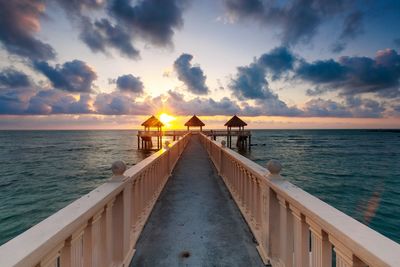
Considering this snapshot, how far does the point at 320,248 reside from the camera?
174 cm

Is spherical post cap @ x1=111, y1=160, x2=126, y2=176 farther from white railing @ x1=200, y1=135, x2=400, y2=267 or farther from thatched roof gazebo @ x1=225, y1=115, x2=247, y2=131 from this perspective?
thatched roof gazebo @ x1=225, y1=115, x2=247, y2=131

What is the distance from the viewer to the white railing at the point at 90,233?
1226 millimetres

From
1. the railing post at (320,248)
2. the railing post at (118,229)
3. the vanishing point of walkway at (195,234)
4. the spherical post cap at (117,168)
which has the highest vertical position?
the spherical post cap at (117,168)

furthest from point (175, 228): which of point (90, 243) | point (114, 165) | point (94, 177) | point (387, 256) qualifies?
point (94, 177)

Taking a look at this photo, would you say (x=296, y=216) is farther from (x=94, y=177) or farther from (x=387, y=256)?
(x=94, y=177)

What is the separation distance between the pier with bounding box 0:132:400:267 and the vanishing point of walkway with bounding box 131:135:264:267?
0.04ft

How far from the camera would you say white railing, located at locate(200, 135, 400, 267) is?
1220 millimetres

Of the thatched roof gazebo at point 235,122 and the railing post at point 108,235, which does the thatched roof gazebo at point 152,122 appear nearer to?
the thatched roof gazebo at point 235,122

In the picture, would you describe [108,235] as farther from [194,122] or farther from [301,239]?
[194,122]

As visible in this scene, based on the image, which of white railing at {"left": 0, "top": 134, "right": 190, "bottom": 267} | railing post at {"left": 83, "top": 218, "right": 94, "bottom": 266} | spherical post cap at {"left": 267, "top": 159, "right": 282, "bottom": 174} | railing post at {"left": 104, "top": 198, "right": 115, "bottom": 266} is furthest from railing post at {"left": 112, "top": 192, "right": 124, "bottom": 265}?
spherical post cap at {"left": 267, "top": 159, "right": 282, "bottom": 174}

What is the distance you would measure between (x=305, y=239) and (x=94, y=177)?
75.4 ft

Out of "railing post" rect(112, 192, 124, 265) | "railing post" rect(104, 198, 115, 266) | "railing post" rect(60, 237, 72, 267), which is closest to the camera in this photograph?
"railing post" rect(60, 237, 72, 267)

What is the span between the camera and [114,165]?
2766 millimetres

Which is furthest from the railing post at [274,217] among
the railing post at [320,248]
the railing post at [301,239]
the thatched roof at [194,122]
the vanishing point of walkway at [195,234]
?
the thatched roof at [194,122]
